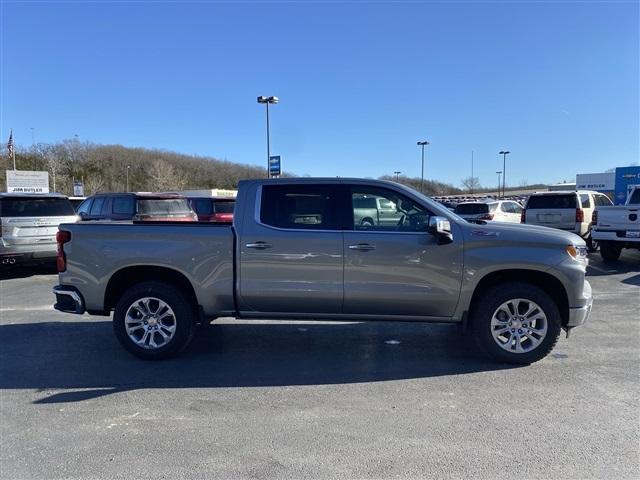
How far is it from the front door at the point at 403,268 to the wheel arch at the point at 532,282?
0.30 meters

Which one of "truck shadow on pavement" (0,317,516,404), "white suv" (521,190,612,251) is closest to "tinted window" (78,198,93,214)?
"truck shadow on pavement" (0,317,516,404)

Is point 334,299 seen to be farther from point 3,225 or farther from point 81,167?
point 81,167

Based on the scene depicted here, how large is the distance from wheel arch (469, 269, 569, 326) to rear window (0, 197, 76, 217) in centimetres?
935

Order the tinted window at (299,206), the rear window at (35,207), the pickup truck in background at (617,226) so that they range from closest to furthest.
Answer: the tinted window at (299,206), the rear window at (35,207), the pickup truck in background at (617,226)

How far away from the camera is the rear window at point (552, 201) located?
13.7 metres

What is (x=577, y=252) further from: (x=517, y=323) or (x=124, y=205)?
(x=124, y=205)

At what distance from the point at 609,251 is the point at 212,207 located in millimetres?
11402

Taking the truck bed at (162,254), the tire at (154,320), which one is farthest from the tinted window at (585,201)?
the tire at (154,320)

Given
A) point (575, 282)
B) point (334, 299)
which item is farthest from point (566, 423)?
point (334, 299)

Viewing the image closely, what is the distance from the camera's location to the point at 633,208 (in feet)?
37.4

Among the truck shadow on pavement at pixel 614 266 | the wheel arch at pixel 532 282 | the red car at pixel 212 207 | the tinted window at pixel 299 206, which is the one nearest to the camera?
the wheel arch at pixel 532 282

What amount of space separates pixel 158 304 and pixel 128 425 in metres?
1.62

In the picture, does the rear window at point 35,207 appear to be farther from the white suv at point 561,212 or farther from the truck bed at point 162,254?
the white suv at point 561,212

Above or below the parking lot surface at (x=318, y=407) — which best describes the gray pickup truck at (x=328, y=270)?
above
